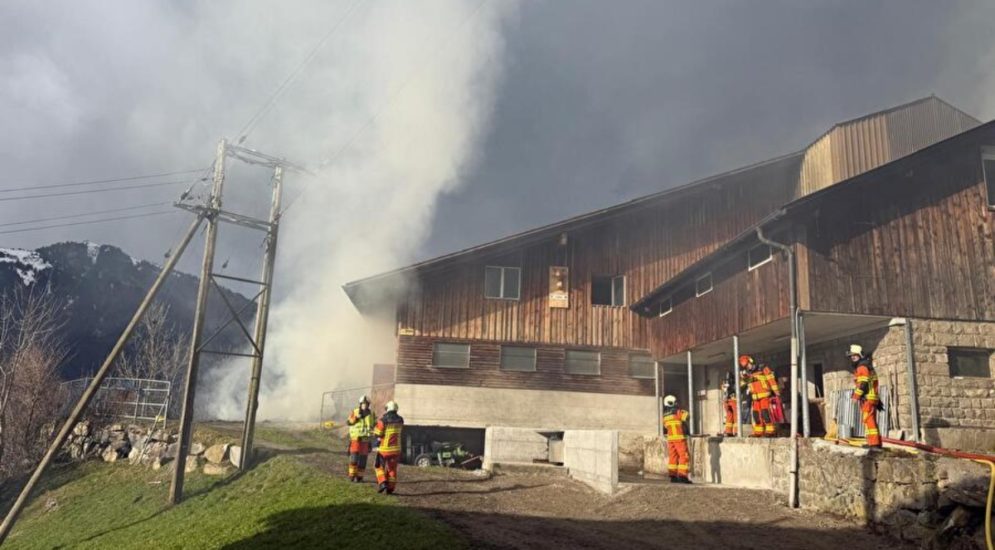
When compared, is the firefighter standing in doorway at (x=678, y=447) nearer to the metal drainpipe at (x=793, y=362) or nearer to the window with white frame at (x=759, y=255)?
the metal drainpipe at (x=793, y=362)

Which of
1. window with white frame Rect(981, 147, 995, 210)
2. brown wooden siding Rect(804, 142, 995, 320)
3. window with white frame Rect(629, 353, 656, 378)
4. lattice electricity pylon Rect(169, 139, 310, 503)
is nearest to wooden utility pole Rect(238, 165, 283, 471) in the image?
lattice electricity pylon Rect(169, 139, 310, 503)

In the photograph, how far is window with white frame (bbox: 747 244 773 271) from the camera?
16.1 m

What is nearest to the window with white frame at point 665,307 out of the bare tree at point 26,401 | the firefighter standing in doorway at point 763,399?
the firefighter standing in doorway at point 763,399

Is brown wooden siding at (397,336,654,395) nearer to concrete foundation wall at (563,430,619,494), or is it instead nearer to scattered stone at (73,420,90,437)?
concrete foundation wall at (563,430,619,494)

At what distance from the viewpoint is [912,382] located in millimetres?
13617

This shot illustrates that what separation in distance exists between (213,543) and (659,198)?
63.2 ft

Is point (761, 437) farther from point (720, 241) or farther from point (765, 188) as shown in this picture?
point (765, 188)

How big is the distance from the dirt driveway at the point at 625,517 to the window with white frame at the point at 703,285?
7453 millimetres

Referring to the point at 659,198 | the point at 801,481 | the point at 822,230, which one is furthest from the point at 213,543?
the point at 659,198

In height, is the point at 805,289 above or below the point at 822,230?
below

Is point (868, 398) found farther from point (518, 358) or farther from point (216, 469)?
point (216, 469)

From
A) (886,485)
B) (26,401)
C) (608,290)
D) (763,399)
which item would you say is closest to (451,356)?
(608,290)

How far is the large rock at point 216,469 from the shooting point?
786 inches

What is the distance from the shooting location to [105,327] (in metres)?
58.8
